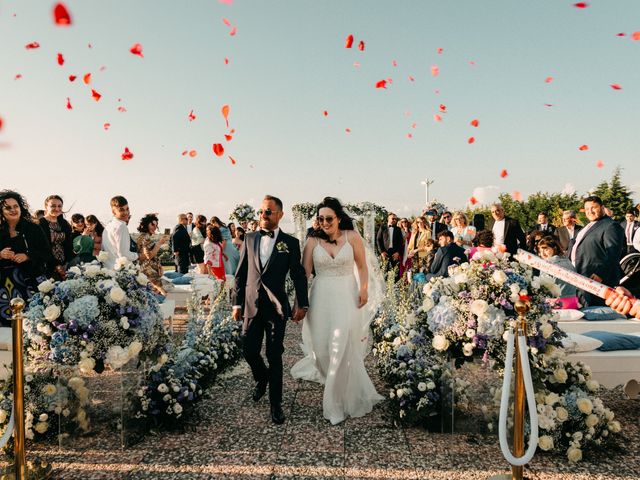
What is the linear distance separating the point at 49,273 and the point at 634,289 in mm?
6217

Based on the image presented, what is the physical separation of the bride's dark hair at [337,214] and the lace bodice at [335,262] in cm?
18

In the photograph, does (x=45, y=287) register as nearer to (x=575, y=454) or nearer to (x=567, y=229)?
(x=575, y=454)

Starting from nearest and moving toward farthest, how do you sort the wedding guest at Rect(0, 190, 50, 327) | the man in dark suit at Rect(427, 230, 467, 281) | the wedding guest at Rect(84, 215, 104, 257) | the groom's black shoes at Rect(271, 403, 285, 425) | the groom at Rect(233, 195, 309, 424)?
the groom's black shoes at Rect(271, 403, 285, 425)
the groom at Rect(233, 195, 309, 424)
the wedding guest at Rect(0, 190, 50, 327)
the man in dark suit at Rect(427, 230, 467, 281)
the wedding guest at Rect(84, 215, 104, 257)

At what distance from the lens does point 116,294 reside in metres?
3.79

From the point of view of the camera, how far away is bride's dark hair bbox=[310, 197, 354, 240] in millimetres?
4980

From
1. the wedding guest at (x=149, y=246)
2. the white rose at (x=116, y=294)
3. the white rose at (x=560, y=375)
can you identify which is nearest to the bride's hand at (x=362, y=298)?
the white rose at (x=560, y=375)

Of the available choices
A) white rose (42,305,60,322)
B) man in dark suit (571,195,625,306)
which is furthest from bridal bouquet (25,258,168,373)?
man in dark suit (571,195,625,306)

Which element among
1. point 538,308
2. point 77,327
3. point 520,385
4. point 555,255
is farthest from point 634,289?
point 77,327

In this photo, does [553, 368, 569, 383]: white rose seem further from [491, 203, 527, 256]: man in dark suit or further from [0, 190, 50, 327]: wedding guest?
[491, 203, 527, 256]: man in dark suit

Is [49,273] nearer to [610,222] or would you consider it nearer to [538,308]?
[538,308]

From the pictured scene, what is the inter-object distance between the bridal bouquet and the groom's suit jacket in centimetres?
96

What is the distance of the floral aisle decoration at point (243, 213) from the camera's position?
14523 millimetres

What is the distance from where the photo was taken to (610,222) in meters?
6.56

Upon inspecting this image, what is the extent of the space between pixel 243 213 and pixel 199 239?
2.65 meters
